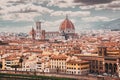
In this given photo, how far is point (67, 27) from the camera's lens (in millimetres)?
47250

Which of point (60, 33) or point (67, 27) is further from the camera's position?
point (60, 33)

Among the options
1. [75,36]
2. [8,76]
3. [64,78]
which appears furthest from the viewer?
[75,36]

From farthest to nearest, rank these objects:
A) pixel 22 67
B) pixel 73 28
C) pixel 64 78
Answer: pixel 73 28
pixel 22 67
pixel 64 78

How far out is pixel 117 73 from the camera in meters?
17.5

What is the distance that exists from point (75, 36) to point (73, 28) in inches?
152

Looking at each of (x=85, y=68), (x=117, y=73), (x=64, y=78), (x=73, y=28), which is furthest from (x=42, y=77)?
(x=73, y=28)

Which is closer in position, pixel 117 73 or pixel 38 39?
pixel 117 73

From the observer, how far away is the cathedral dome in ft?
150

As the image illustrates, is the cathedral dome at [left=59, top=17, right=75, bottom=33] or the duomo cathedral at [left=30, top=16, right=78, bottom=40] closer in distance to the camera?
the cathedral dome at [left=59, top=17, right=75, bottom=33]

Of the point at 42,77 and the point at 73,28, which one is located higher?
the point at 73,28

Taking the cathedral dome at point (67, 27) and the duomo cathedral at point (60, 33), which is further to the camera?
the duomo cathedral at point (60, 33)

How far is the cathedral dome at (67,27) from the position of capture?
45.8 m

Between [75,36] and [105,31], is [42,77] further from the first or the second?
[105,31]

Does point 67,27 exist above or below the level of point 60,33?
above
